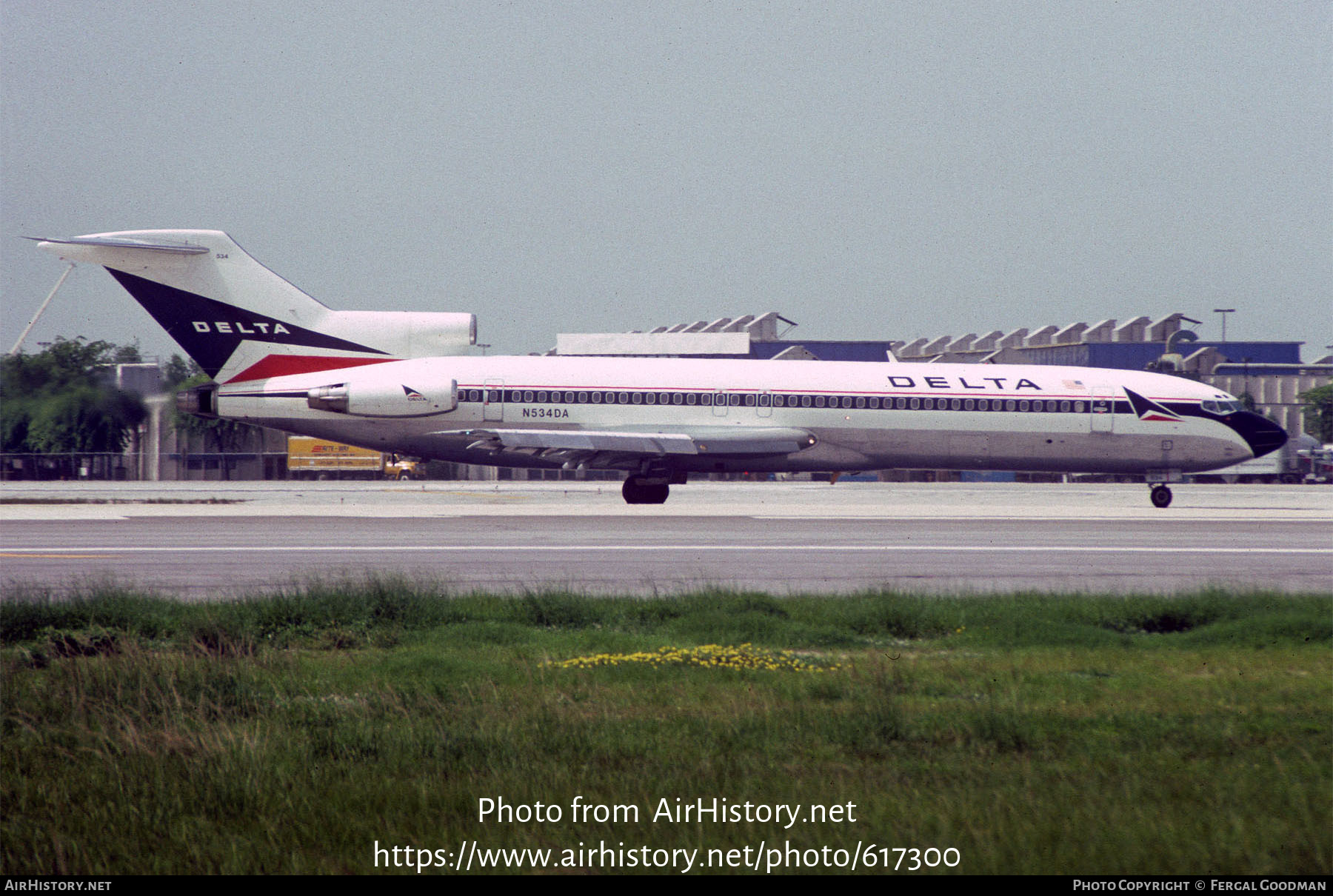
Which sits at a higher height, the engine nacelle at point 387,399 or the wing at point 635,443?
the engine nacelle at point 387,399

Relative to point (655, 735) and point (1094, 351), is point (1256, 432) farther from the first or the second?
point (1094, 351)

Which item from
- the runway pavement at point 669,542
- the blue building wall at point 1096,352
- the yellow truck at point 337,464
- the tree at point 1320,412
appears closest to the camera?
the runway pavement at point 669,542

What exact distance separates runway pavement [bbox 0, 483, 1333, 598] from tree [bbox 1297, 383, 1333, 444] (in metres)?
48.5

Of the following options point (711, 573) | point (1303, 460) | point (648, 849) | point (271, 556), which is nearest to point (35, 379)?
point (271, 556)

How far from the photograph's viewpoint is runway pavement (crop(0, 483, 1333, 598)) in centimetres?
1588

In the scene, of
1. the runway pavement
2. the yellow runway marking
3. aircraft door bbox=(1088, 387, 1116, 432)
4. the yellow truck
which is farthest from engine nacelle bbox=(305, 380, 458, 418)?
the yellow truck

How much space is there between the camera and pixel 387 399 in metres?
30.6

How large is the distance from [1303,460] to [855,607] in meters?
60.0

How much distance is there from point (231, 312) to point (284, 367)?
80.3 inches

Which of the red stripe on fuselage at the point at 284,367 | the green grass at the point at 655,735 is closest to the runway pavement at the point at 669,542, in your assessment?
the green grass at the point at 655,735

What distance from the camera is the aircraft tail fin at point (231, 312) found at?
99.8 feet

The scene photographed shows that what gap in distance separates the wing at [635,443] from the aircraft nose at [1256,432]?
40.3 feet

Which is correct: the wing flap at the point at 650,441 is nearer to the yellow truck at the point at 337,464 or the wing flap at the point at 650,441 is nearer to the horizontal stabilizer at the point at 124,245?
the horizontal stabilizer at the point at 124,245

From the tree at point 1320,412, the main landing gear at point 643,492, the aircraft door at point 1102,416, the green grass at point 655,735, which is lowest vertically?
the green grass at point 655,735
